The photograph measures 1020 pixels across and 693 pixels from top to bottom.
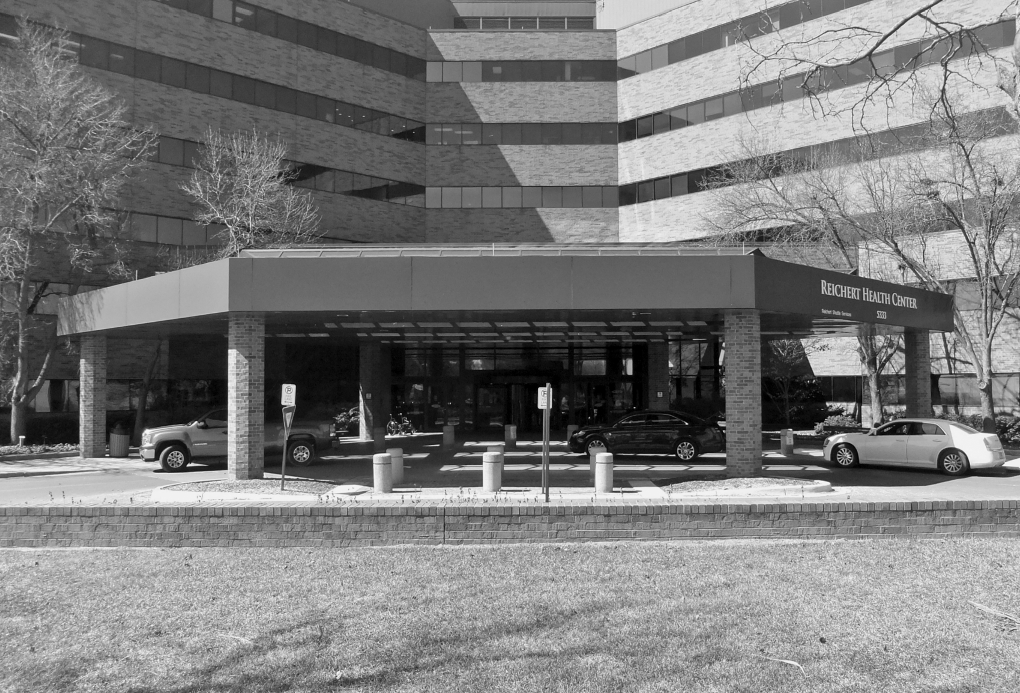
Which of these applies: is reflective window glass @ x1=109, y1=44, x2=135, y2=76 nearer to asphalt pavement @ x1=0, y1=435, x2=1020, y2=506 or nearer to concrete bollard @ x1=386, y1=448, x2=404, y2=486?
asphalt pavement @ x1=0, y1=435, x2=1020, y2=506

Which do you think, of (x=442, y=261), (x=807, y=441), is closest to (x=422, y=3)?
(x=807, y=441)

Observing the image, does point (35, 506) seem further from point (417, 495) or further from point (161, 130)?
point (161, 130)

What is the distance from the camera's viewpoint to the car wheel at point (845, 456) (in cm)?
2114

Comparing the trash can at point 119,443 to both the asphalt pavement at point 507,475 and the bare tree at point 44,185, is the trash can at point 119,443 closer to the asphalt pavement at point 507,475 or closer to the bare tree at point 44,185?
the asphalt pavement at point 507,475

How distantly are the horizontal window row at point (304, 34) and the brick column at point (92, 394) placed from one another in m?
17.9

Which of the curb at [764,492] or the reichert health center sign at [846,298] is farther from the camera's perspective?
the reichert health center sign at [846,298]

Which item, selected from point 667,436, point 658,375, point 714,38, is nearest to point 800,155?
point 714,38

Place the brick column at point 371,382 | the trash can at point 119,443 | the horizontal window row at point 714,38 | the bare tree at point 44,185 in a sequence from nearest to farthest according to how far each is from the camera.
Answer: the trash can at point 119,443
the bare tree at point 44,185
the brick column at point 371,382
the horizontal window row at point 714,38

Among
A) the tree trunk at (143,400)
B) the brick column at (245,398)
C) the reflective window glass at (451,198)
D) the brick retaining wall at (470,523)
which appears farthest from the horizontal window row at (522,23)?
the brick retaining wall at (470,523)

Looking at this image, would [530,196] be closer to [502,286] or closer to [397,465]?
[502,286]

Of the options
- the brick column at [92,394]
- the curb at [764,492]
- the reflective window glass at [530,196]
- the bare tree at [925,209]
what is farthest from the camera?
the reflective window glass at [530,196]

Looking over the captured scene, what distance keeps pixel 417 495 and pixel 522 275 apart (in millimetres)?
4607

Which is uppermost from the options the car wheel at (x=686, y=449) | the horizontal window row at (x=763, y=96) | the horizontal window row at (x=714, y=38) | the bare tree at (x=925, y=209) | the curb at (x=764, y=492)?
the horizontal window row at (x=714, y=38)

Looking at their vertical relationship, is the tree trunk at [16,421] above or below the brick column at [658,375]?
below
